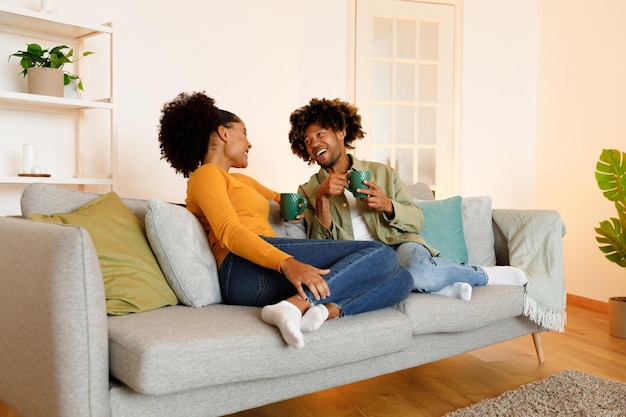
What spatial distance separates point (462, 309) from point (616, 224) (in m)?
1.68

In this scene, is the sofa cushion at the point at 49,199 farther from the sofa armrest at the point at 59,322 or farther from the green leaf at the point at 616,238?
the green leaf at the point at 616,238

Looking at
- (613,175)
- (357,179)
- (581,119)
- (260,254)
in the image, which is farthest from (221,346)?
(581,119)

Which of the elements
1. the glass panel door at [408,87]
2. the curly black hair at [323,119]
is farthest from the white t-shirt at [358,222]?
the glass panel door at [408,87]

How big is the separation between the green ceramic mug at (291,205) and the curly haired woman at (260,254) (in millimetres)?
74

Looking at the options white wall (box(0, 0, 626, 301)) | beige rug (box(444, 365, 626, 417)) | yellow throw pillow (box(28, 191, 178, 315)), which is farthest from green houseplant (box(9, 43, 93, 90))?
beige rug (box(444, 365, 626, 417))

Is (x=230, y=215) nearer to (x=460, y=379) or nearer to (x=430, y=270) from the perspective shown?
(x=430, y=270)

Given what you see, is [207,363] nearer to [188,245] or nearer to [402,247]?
[188,245]

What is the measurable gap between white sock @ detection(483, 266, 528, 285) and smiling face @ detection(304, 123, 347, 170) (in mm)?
817

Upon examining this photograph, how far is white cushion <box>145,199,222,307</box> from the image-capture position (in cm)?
188

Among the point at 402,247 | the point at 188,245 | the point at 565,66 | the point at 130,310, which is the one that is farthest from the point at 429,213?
the point at 565,66

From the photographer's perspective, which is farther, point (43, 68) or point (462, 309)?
point (43, 68)

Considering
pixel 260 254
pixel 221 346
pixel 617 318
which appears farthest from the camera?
pixel 617 318

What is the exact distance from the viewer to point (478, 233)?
9.22ft

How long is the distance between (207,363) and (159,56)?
93.9 inches
